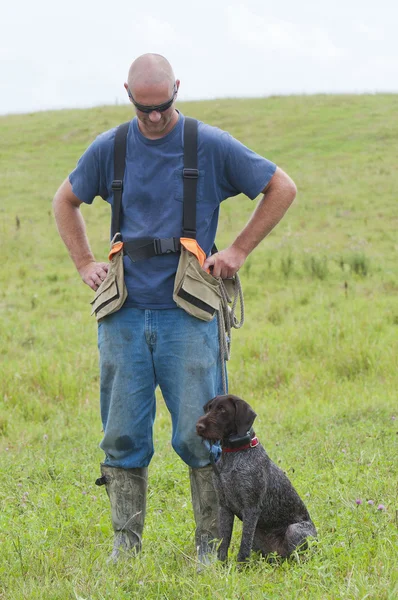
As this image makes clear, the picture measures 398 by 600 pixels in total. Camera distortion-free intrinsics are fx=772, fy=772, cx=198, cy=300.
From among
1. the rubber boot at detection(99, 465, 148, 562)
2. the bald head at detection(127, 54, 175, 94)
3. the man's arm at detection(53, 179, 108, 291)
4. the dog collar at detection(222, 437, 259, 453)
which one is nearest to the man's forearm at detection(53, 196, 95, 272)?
the man's arm at detection(53, 179, 108, 291)

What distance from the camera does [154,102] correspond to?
161 inches

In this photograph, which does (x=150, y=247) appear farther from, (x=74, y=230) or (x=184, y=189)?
(x=74, y=230)

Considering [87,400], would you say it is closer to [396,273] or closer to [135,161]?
[135,161]

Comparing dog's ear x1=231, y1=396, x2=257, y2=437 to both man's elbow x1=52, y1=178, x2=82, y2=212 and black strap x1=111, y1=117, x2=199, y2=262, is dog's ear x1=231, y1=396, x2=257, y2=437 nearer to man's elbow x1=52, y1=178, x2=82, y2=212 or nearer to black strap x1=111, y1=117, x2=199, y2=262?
black strap x1=111, y1=117, x2=199, y2=262

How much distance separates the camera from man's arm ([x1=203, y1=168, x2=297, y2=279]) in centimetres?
439

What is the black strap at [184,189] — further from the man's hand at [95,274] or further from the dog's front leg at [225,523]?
the dog's front leg at [225,523]

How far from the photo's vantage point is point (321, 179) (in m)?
25.0

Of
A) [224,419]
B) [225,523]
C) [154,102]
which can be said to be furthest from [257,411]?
[154,102]

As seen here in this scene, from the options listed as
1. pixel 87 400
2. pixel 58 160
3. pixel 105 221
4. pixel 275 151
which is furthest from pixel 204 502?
pixel 58 160

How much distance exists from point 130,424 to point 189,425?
0.35 metres

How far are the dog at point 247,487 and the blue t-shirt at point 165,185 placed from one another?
0.70 m

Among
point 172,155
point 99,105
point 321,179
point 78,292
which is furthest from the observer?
point 99,105

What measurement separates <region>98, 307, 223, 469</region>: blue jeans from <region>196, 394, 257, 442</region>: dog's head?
0.14 metres

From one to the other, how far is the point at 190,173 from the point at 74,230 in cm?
91
